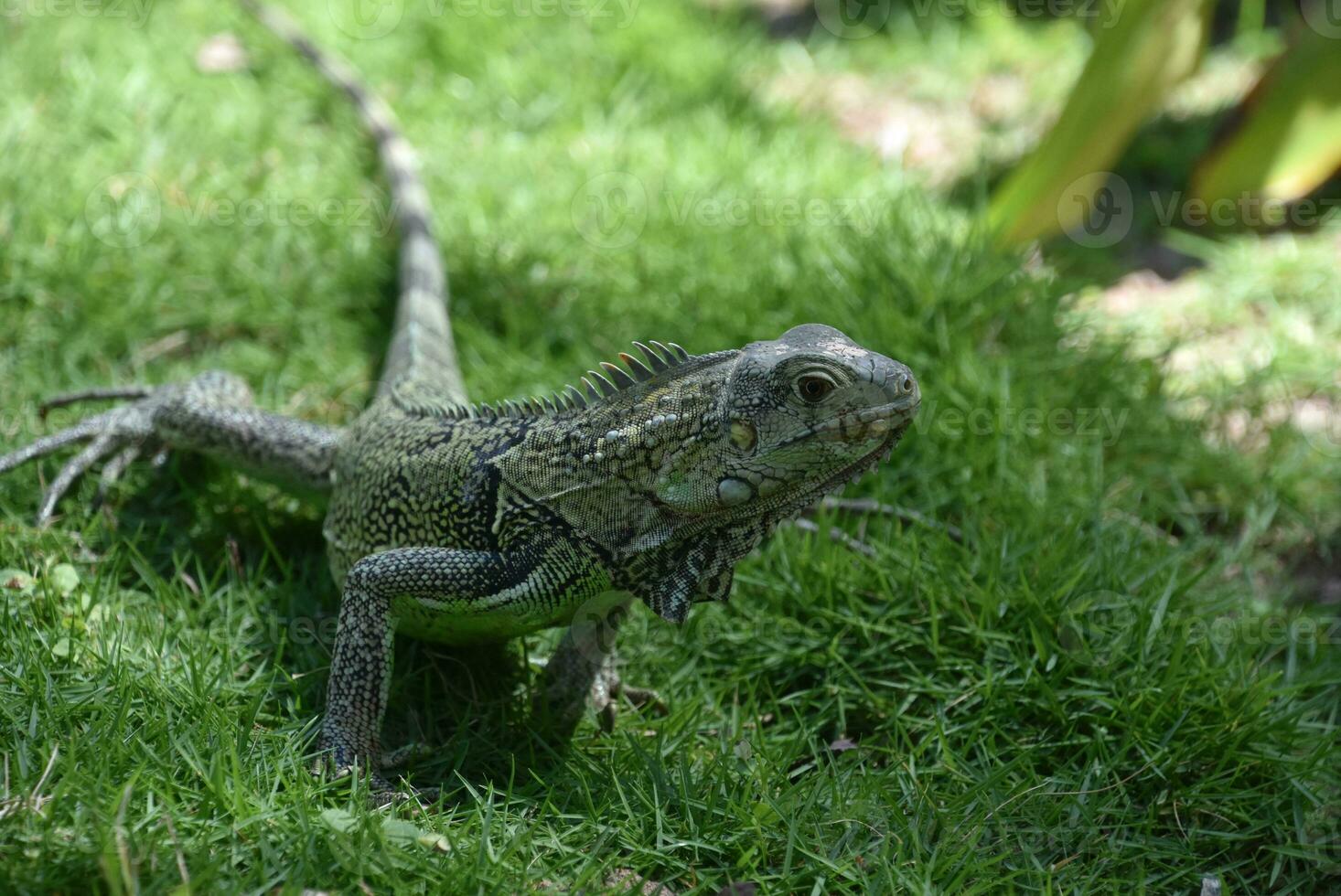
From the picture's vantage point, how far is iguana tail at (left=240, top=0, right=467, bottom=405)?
5055 mm

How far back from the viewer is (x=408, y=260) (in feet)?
19.7

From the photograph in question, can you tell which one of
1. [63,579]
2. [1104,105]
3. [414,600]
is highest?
[1104,105]

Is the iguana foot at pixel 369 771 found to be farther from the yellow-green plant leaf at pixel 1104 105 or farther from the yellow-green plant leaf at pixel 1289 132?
the yellow-green plant leaf at pixel 1289 132

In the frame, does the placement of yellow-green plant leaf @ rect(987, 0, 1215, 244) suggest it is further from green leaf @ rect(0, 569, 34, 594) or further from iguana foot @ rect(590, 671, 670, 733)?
green leaf @ rect(0, 569, 34, 594)

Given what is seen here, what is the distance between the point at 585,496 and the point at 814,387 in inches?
31.6

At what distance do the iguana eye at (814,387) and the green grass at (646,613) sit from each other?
4.01 ft

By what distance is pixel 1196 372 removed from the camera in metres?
6.38

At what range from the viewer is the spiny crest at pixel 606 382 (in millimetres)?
3686

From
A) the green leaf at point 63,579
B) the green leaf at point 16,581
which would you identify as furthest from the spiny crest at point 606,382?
the green leaf at point 16,581

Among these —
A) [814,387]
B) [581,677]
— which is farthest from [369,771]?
[814,387]

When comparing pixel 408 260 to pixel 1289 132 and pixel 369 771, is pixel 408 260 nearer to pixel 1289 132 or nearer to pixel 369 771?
pixel 369 771

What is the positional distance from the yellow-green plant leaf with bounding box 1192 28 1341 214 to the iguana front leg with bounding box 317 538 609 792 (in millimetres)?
5516

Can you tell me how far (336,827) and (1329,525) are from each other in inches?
177

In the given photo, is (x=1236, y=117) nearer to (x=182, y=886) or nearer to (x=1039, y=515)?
(x=1039, y=515)
